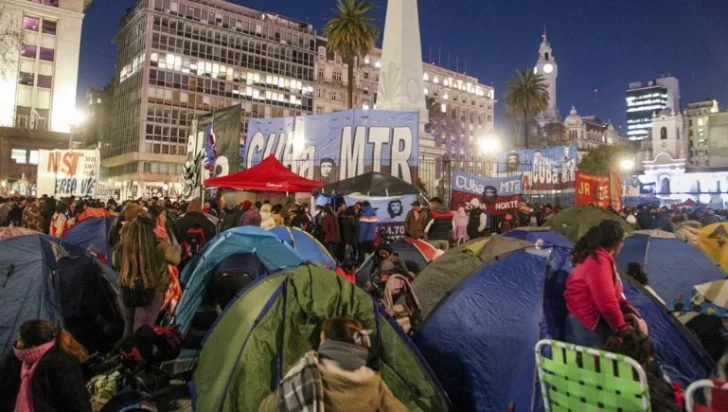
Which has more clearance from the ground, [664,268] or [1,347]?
[664,268]

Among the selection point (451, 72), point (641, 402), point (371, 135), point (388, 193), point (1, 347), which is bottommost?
point (1, 347)

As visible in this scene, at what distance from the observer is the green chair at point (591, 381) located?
3.04 meters

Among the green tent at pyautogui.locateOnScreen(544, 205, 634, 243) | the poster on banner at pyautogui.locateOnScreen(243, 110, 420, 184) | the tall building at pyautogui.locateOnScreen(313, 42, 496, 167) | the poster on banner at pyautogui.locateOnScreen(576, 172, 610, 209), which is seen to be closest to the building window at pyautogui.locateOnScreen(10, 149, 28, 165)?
the poster on banner at pyautogui.locateOnScreen(243, 110, 420, 184)

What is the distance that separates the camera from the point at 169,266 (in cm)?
619

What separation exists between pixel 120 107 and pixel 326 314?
81503mm

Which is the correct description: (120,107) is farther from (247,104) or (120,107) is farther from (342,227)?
(342,227)

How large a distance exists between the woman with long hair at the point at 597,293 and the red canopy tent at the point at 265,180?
1086 cm

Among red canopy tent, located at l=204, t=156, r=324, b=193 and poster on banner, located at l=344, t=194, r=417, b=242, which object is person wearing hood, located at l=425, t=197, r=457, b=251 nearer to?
poster on banner, located at l=344, t=194, r=417, b=242

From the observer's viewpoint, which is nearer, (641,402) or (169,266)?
(641,402)

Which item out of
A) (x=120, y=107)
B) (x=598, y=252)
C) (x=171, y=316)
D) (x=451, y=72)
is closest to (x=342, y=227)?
(x=171, y=316)

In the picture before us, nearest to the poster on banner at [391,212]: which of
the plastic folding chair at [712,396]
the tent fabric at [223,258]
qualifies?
the tent fabric at [223,258]

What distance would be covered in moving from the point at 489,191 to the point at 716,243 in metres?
10.8

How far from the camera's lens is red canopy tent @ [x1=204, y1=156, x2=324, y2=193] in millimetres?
14328

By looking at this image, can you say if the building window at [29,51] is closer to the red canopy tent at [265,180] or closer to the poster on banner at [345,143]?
the poster on banner at [345,143]
